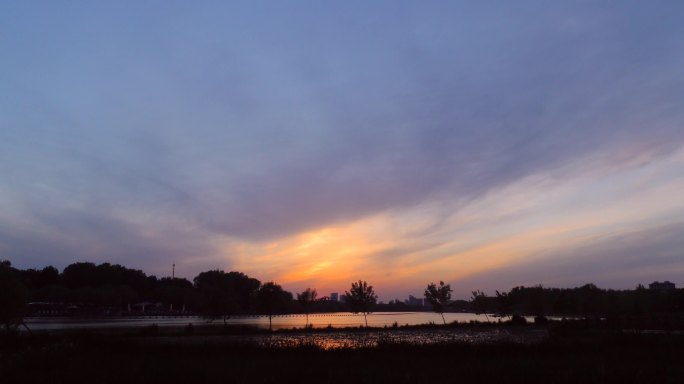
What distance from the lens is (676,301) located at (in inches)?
3322

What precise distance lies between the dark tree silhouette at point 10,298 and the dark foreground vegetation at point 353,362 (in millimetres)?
10486

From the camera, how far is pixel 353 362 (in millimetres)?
23016

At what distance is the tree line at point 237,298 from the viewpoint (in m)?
73.6

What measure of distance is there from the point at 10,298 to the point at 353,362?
3377 centimetres

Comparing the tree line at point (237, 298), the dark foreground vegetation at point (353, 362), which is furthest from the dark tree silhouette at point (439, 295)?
the dark foreground vegetation at point (353, 362)

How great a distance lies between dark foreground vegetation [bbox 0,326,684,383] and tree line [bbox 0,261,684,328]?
75.5ft

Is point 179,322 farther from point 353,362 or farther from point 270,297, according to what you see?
point 353,362

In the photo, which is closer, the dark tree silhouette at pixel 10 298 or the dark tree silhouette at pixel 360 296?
the dark tree silhouette at pixel 10 298

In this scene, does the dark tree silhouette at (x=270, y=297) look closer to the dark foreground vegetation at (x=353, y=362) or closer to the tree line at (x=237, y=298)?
the tree line at (x=237, y=298)

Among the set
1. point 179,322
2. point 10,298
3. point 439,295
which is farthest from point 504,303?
point 10,298

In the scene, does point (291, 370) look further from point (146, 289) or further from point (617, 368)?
point (146, 289)

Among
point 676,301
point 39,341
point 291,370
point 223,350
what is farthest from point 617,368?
point 676,301

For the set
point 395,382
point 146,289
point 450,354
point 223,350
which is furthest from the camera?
point 146,289

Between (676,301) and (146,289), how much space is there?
508 ft
